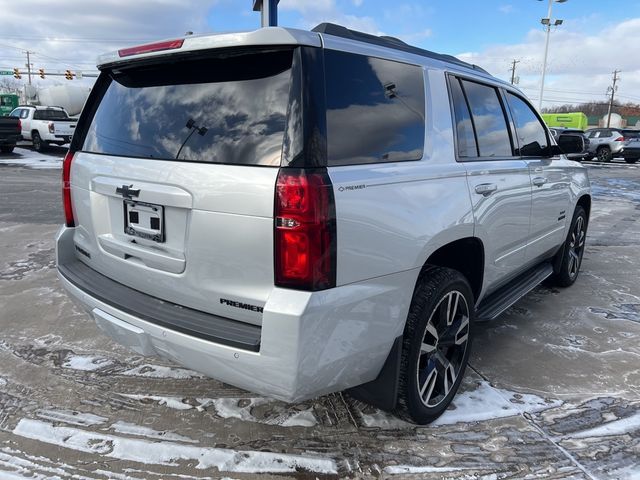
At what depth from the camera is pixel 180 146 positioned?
235 centimetres

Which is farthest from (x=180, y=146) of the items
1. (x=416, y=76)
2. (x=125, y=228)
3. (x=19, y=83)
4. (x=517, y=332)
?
(x=19, y=83)

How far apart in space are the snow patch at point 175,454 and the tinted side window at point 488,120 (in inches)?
83.4

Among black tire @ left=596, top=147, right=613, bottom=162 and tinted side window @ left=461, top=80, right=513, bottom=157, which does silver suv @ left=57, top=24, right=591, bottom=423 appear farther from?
black tire @ left=596, top=147, right=613, bottom=162

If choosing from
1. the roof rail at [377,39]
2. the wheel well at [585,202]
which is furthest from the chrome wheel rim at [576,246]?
the roof rail at [377,39]

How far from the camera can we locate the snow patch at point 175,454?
2.45 meters

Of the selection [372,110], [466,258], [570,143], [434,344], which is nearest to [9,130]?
[570,143]

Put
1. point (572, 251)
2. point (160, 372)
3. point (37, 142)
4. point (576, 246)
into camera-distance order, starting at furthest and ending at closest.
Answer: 1. point (37, 142)
2. point (576, 246)
3. point (572, 251)
4. point (160, 372)

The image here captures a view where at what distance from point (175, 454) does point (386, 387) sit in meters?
1.10

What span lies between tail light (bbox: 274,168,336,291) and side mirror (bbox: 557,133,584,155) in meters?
3.47

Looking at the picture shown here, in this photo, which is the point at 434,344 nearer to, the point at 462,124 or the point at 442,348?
the point at 442,348

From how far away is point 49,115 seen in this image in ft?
68.0

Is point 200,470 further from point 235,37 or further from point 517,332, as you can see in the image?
point 517,332

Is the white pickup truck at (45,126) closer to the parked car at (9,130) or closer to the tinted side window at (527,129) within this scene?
the parked car at (9,130)

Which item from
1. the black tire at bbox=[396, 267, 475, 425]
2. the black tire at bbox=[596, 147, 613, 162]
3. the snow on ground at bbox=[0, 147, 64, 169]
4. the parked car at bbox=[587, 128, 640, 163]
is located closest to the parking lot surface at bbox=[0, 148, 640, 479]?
the black tire at bbox=[396, 267, 475, 425]
